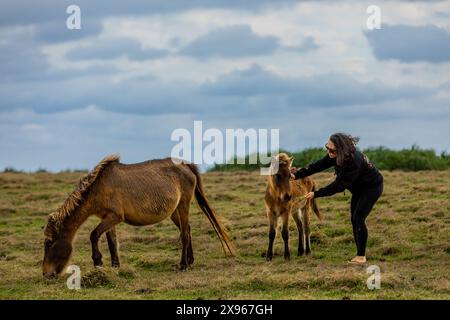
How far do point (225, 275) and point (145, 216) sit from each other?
1922 mm

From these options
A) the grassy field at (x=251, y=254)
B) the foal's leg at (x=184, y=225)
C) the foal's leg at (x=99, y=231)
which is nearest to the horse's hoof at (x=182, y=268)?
the foal's leg at (x=184, y=225)

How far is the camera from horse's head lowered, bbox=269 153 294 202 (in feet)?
43.0

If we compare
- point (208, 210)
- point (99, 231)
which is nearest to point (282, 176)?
point (208, 210)

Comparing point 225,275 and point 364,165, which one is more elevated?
point 364,165

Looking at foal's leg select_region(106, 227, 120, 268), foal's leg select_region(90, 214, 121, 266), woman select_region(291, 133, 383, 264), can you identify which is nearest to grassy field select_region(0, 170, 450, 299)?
foal's leg select_region(106, 227, 120, 268)

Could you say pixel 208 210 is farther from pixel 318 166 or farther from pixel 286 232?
pixel 318 166

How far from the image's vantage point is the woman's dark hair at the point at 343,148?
470 inches

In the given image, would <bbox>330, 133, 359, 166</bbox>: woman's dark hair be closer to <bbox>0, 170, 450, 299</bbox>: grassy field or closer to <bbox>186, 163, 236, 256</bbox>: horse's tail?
<bbox>0, 170, 450, 299</bbox>: grassy field

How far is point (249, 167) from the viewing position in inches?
1273

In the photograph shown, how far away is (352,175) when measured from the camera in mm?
12055

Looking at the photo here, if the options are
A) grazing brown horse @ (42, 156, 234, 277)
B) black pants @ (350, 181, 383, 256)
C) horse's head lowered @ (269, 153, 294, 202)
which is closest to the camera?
grazing brown horse @ (42, 156, 234, 277)
